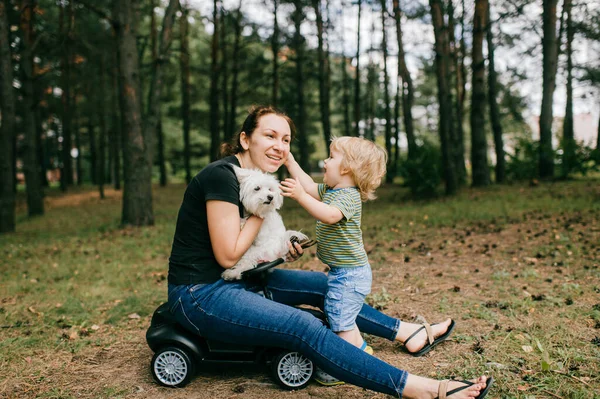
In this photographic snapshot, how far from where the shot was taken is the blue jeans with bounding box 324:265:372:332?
3.25 metres

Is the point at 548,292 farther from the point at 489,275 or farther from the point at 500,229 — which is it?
the point at 500,229

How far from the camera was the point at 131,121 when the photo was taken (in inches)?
415

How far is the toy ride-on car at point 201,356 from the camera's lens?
3096mm

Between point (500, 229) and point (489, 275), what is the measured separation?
3.07 meters

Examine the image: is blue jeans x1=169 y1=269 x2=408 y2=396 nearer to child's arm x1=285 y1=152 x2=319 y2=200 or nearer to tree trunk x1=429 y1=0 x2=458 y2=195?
child's arm x1=285 y1=152 x2=319 y2=200

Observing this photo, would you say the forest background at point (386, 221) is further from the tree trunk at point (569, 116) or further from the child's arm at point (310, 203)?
the child's arm at point (310, 203)

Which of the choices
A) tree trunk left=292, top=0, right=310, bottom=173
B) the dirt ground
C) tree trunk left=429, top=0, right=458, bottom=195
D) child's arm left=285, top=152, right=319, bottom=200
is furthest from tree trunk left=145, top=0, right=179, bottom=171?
child's arm left=285, top=152, right=319, bottom=200

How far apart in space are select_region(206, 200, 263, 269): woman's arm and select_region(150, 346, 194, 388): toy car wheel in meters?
0.78

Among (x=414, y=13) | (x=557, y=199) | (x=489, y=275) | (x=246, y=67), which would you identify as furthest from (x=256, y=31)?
(x=489, y=275)

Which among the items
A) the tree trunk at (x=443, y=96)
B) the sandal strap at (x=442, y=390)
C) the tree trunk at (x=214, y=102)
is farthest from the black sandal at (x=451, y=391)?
the tree trunk at (x=214, y=102)

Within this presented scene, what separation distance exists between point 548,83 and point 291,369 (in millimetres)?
15154

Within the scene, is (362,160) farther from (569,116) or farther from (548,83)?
(569,116)

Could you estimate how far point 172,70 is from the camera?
2859cm

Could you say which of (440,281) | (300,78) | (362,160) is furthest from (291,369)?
(300,78)
